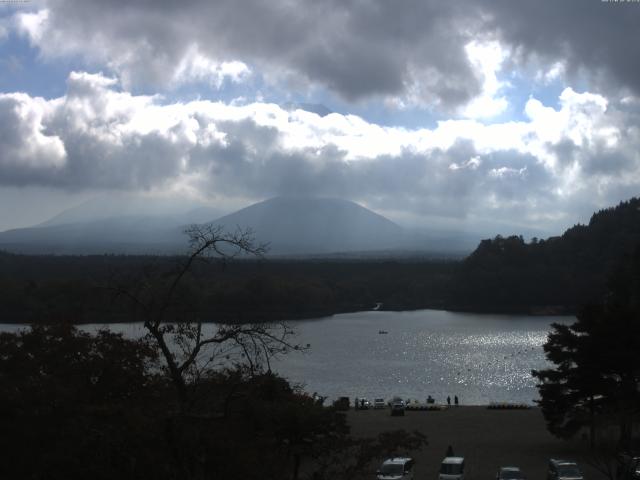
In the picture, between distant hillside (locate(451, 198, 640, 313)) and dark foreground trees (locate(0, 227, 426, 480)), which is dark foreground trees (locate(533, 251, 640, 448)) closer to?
dark foreground trees (locate(0, 227, 426, 480))

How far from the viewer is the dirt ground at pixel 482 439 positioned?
1352 cm

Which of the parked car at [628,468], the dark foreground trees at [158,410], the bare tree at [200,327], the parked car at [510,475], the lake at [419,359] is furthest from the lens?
the lake at [419,359]

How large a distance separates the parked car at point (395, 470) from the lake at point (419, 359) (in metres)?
6.33

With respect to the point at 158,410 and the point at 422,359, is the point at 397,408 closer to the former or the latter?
the point at 158,410

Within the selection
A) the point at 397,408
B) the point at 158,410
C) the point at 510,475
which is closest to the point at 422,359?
the point at 397,408

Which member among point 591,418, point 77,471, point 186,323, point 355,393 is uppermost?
point 186,323

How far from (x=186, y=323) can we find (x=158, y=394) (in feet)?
4.94

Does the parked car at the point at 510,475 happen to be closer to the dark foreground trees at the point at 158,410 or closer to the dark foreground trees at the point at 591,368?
the dark foreground trees at the point at 591,368

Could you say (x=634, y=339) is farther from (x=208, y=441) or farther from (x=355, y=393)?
(x=355, y=393)

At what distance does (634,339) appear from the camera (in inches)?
592

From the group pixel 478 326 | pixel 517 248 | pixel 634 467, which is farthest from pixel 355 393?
pixel 517 248

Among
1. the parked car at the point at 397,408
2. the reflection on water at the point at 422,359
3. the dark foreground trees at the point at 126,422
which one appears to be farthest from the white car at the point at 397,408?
the dark foreground trees at the point at 126,422

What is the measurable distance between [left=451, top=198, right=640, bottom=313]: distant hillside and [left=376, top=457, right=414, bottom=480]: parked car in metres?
60.1

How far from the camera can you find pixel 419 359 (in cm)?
3903
